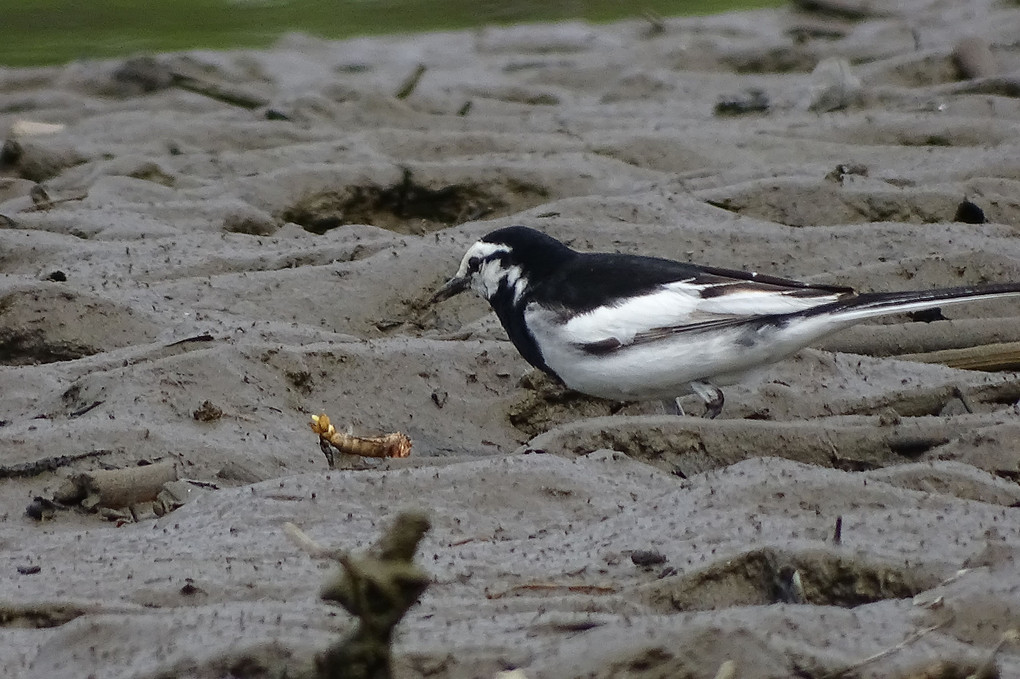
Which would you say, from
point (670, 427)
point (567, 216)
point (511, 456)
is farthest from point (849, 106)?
point (511, 456)

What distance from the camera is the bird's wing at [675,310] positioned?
5.47 m

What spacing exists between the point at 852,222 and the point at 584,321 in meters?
2.11

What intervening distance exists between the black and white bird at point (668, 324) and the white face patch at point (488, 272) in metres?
0.19

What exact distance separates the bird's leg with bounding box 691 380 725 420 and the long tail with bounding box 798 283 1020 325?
1.52 ft

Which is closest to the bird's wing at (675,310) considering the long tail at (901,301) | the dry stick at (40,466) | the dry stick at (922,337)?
the long tail at (901,301)

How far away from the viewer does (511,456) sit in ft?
14.3

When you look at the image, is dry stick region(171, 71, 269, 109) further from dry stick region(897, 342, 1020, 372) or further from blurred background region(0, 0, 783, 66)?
dry stick region(897, 342, 1020, 372)

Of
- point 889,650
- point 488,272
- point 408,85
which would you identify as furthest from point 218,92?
point 889,650

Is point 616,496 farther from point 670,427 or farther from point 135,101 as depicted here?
point 135,101

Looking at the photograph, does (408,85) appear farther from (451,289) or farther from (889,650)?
(889,650)

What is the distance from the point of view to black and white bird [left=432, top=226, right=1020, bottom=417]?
5.39m

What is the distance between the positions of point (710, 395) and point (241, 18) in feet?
42.2

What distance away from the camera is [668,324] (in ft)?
18.1

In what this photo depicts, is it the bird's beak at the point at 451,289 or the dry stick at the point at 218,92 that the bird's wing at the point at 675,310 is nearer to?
the bird's beak at the point at 451,289
